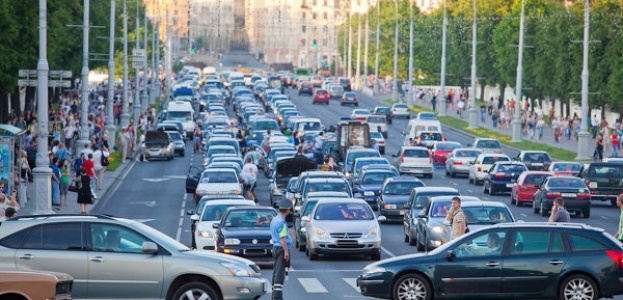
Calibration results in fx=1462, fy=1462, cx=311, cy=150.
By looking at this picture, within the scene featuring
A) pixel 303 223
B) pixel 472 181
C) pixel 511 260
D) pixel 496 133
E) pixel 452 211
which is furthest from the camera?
pixel 496 133

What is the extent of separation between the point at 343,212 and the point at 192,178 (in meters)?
21.3

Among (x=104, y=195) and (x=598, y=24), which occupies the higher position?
(x=598, y=24)

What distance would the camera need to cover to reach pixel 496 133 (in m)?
93.8

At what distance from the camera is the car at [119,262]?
2034cm

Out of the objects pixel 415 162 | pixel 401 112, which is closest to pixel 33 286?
pixel 415 162

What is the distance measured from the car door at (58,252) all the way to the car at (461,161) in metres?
43.6

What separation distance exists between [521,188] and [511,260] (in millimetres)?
26860

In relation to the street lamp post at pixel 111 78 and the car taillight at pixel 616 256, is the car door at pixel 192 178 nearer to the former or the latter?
the street lamp post at pixel 111 78

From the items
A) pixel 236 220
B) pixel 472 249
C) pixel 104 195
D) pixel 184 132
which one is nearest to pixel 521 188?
pixel 104 195

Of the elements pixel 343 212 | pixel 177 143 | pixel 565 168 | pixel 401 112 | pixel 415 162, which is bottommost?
pixel 177 143

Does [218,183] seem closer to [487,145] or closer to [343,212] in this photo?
[343,212]

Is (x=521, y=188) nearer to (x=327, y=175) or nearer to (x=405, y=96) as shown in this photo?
(x=327, y=175)

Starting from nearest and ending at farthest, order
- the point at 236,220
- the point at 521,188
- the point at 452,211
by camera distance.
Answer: the point at 452,211
the point at 236,220
the point at 521,188

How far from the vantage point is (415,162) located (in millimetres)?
61594
